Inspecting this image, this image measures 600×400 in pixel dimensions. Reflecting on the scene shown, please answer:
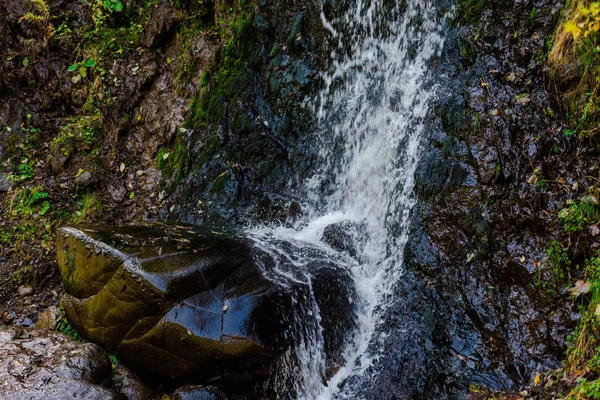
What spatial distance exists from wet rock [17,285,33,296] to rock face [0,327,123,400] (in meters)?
1.35

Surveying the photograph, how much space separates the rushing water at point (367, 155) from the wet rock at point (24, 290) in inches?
132

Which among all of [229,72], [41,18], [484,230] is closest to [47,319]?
[229,72]

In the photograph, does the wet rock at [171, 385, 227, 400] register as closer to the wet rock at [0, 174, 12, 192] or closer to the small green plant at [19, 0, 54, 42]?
the wet rock at [0, 174, 12, 192]

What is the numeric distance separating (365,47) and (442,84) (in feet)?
4.41

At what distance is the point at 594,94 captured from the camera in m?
4.05

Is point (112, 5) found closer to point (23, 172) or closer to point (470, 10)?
point (23, 172)

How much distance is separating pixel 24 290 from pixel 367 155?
16.5ft

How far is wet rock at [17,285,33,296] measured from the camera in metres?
6.30

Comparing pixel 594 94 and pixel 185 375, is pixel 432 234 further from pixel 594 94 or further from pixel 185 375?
pixel 185 375

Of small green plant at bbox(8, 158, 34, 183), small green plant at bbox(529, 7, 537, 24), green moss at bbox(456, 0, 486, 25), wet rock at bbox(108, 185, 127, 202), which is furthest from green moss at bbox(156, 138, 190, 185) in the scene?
small green plant at bbox(529, 7, 537, 24)

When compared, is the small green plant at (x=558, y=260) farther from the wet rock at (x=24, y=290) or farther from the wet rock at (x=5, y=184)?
the wet rock at (x=5, y=184)

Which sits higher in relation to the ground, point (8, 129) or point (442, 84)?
point (442, 84)

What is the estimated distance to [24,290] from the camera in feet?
20.7

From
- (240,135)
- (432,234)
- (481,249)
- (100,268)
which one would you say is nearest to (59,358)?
(100,268)
